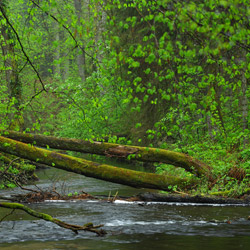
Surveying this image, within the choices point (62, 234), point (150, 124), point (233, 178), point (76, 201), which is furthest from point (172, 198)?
point (150, 124)

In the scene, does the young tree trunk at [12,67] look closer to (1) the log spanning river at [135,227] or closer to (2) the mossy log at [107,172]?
(2) the mossy log at [107,172]

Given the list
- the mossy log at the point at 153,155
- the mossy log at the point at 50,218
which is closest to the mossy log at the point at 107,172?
the mossy log at the point at 153,155

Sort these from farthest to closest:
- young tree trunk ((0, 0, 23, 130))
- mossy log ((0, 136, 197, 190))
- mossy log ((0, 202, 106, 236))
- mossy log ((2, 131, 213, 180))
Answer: mossy log ((2, 131, 213, 180)) < mossy log ((0, 136, 197, 190)) < young tree trunk ((0, 0, 23, 130)) < mossy log ((0, 202, 106, 236))

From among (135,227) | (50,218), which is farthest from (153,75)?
(50,218)

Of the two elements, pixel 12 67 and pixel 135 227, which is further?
pixel 12 67

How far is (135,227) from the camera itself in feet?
28.3

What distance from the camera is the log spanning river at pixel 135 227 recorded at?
7.12 m

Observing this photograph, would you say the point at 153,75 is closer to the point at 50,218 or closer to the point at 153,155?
the point at 153,155

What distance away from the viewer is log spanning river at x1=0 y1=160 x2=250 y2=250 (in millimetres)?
7118

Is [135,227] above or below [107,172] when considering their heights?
below

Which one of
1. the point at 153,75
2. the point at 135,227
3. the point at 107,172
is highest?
the point at 153,75

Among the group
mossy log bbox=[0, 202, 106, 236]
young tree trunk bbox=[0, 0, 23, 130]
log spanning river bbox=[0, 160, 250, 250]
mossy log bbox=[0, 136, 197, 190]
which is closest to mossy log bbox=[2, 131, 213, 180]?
mossy log bbox=[0, 136, 197, 190]

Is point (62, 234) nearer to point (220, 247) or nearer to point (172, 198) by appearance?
point (220, 247)

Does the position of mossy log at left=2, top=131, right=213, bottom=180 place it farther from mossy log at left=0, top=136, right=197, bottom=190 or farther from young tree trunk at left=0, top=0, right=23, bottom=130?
young tree trunk at left=0, top=0, right=23, bottom=130
